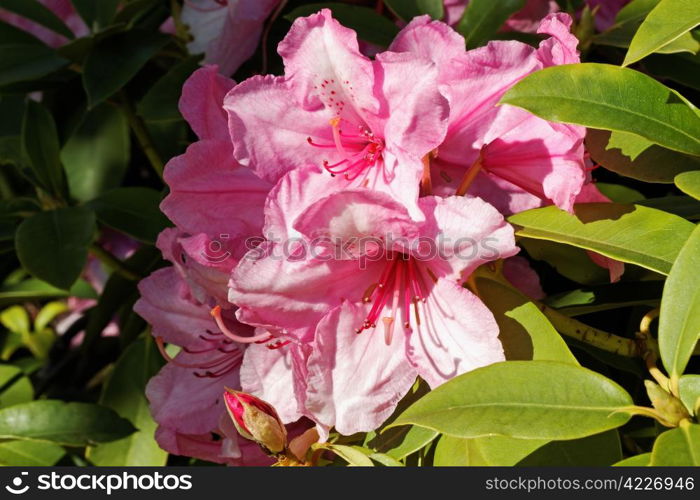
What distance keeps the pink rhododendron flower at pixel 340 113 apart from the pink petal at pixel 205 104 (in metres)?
0.08

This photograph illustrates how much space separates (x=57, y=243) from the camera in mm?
1290

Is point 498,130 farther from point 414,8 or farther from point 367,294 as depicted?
point 414,8

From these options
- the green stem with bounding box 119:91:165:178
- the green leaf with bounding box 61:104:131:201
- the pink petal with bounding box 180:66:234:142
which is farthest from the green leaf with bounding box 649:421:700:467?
the green leaf with bounding box 61:104:131:201

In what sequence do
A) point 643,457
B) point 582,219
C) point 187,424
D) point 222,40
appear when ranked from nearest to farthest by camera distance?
point 643,457, point 582,219, point 187,424, point 222,40

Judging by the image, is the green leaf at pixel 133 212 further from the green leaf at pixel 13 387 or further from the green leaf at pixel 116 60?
the green leaf at pixel 13 387

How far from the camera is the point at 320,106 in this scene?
948 millimetres

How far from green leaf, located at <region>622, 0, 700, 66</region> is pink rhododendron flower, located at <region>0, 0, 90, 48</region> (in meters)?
1.00

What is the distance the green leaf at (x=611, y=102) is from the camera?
80cm

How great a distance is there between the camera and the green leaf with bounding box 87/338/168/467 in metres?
1.34

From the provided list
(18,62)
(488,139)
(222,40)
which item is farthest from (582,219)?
(18,62)

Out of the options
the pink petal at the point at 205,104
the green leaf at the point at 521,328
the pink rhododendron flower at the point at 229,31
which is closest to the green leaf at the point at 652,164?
the green leaf at the point at 521,328

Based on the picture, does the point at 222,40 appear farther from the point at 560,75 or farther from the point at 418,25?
the point at 560,75

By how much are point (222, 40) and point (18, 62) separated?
0.32 metres

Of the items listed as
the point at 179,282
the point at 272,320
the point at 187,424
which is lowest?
the point at 187,424
